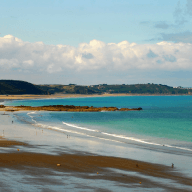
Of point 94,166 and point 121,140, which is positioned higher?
point 94,166

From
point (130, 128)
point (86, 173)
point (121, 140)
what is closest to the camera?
point (86, 173)

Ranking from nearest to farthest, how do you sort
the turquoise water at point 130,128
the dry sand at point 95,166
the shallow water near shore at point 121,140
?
the dry sand at point 95,166 → the shallow water near shore at point 121,140 → the turquoise water at point 130,128

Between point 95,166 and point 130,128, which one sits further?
point 130,128

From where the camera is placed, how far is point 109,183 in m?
13.4

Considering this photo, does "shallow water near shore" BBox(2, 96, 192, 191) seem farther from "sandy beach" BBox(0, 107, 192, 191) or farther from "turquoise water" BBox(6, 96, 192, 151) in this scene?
"sandy beach" BBox(0, 107, 192, 191)

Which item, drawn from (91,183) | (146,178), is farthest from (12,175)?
(146,178)

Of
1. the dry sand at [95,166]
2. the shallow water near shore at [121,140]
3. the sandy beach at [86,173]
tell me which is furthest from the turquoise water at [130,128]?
the sandy beach at [86,173]

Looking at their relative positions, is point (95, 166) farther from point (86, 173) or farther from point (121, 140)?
point (121, 140)

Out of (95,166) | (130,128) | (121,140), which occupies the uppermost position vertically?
(95,166)

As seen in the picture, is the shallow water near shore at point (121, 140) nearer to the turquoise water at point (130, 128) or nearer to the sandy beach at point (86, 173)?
the turquoise water at point (130, 128)

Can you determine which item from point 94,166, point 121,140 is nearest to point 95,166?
point 94,166

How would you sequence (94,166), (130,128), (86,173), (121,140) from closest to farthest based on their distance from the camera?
(86,173)
(94,166)
(121,140)
(130,128)

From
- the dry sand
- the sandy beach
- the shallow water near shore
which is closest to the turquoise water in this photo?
the shallow water near shore

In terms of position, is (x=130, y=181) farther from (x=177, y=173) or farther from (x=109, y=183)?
(x=177, y=173)
